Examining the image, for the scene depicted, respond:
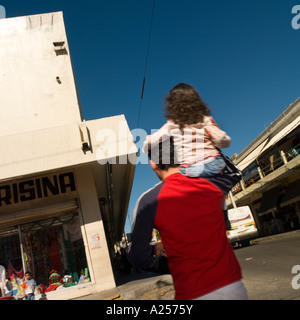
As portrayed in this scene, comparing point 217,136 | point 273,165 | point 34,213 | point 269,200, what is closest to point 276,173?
point 273,165

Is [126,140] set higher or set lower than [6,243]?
higher

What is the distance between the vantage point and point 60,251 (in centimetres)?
1002

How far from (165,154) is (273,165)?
26.7 metres

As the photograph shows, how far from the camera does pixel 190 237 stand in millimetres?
1264

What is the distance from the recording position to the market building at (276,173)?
21750 millimetres

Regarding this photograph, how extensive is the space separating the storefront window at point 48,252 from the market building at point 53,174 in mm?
32

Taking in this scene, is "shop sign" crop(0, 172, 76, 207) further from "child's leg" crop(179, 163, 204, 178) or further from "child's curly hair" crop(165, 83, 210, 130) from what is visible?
"child's leg" crop(179, 163, 204, 178)

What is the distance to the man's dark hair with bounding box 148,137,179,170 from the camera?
1.47 metres

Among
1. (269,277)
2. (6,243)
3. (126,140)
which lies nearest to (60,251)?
(6,243)

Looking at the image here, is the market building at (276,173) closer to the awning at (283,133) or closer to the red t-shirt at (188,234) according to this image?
the awning at (283,133)

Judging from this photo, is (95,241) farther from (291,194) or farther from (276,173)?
(291,194)

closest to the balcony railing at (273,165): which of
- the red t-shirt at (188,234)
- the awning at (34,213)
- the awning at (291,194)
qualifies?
the awning at (291,194)
